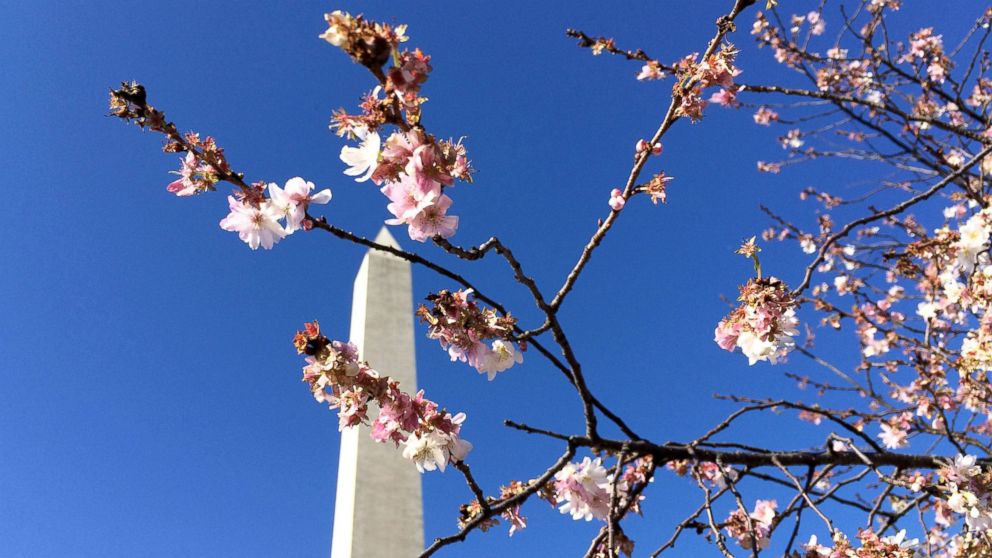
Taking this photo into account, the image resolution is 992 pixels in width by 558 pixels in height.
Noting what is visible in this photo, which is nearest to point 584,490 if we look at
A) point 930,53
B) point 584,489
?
point 584,489

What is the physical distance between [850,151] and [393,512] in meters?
3.51

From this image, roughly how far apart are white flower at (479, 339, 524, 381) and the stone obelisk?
2.27 meters

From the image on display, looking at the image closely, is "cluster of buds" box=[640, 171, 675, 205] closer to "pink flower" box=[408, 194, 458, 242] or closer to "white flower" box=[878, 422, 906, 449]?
"pink flower" box=[408, 194, 458, 242]

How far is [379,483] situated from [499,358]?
2.98 meters

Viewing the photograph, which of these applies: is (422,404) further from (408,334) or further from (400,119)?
(408,334)

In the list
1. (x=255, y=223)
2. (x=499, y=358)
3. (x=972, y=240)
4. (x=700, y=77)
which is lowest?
(x=499, y=358)

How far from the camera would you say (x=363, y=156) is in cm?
121

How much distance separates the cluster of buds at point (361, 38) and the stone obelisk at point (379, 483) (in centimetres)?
304

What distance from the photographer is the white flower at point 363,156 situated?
3.82 ft

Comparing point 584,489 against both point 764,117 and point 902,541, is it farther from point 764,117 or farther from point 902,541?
point 764,117

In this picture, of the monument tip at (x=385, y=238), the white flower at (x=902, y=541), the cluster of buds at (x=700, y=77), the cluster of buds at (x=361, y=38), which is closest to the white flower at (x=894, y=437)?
the white flower at (x=902, y=541)

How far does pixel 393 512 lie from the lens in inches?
170

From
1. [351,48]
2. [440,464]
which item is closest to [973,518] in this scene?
[440,464]

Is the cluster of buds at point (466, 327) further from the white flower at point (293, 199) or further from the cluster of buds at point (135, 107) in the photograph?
the cluster of buds at point (135, 107)
